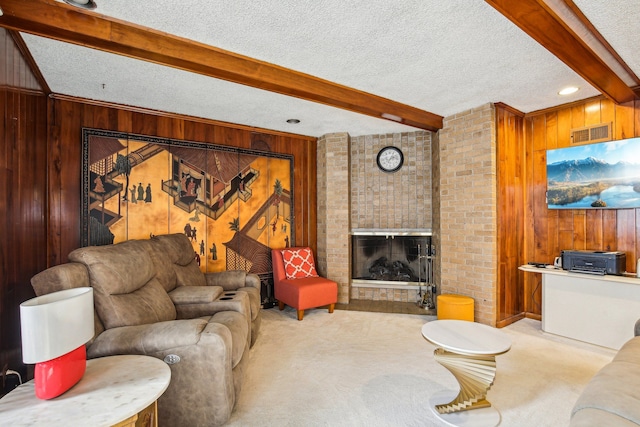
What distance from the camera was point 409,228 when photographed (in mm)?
4512

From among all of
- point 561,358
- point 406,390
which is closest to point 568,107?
point 561,358

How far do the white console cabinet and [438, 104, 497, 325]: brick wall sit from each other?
20.8 inches

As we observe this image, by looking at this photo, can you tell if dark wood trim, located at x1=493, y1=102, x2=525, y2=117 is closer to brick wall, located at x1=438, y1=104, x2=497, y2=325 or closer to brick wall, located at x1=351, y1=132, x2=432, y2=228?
brick wall, located at x1=438, y1=104, x2=497, y2=325

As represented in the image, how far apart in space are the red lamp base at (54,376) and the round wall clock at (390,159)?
407cm

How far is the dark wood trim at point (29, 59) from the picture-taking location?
207 cm

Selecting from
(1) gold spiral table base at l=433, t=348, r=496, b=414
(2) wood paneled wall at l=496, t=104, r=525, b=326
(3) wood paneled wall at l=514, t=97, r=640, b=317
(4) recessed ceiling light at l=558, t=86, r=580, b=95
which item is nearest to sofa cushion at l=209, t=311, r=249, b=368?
(1) gold spiral table base at l=433, t=348, r=496, b=414

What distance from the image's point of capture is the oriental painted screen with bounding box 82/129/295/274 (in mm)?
3221

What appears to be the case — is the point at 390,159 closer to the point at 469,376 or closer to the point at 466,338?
the point at 466,338

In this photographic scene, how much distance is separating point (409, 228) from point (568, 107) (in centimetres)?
229

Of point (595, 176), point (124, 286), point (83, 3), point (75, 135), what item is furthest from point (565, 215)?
point (75, 135)

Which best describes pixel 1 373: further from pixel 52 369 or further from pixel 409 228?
pixel 409 228

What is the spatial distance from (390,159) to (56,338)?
13.7 feet

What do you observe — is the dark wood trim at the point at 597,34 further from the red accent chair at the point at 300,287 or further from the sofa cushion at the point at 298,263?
the sofa cushion at the point at 298,263

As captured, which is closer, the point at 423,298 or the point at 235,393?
the point at 235,393
